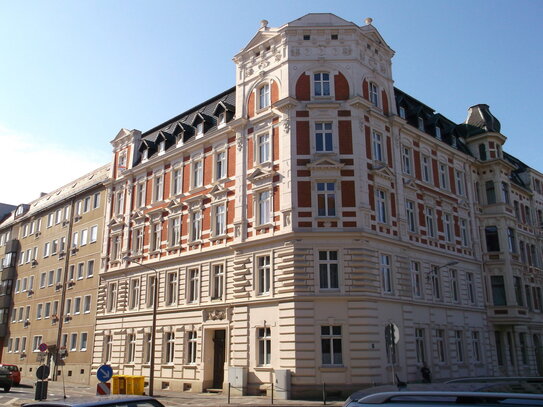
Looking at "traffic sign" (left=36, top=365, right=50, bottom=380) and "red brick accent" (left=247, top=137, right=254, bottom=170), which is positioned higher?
"red brick accent" (left=247, top=137, right=254, bottom=170)

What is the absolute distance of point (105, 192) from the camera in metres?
44.4

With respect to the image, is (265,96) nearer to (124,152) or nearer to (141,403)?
(124,152)

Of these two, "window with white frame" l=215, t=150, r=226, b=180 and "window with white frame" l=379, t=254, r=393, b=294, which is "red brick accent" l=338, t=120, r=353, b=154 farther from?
"window with white frame" l=215, t=150, r=226, b=180

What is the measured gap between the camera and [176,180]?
3706cm

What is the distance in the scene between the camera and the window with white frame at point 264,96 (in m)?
31.2

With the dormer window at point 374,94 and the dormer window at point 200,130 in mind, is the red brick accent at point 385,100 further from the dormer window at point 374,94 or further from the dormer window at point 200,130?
the dormer window at point 200,130

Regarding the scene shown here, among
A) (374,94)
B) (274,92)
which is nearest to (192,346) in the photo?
(274,92)

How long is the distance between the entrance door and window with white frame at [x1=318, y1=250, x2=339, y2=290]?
7.81 m

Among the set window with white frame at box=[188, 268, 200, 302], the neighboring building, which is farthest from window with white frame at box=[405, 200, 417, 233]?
the neighboring building

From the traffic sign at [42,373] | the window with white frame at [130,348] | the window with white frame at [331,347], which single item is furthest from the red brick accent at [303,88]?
the window with white frame at [130,348]

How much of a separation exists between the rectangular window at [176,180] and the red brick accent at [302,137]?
11355 mm

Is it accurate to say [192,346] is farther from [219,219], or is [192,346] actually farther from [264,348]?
[219,219]

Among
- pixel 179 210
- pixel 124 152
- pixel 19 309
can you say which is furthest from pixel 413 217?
pixel 19 309

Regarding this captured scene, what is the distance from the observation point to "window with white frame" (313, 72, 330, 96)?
97.6ft
